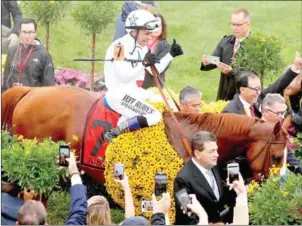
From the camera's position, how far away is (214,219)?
9984 mm

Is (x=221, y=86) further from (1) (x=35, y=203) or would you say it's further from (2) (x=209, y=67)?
(1) (x=35, y=203)

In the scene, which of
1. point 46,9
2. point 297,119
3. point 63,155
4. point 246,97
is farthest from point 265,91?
point 46,9

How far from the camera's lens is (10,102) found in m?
12.4

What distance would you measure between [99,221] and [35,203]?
0.75 m

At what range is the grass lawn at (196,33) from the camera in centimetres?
1895

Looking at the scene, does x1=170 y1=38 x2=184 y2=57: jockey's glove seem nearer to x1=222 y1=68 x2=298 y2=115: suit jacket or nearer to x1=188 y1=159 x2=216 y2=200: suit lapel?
x1=222 y1=68 x2=298 y2=115: suit jacket

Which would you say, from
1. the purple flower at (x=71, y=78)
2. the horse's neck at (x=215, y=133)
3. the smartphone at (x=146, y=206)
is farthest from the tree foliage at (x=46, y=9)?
the smartphone at (x=146, y=206)

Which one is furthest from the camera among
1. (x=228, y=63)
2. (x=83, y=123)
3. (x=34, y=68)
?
(x=34, y=68)

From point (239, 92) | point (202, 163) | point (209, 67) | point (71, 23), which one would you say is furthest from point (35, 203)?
point (71, 23)

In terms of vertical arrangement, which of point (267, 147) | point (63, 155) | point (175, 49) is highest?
point (175, 49)

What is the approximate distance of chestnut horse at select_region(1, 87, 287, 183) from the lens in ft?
35.2

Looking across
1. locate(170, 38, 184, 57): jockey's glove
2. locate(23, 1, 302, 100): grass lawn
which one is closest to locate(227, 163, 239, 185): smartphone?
locate(170, 38, 184, 57): jockey's glove

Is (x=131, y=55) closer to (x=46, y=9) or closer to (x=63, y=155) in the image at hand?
(x=63, y=155)

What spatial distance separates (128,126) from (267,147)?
1.41 metres
